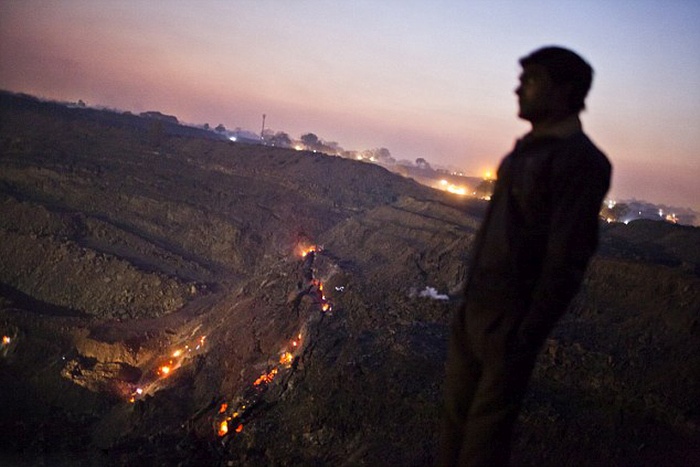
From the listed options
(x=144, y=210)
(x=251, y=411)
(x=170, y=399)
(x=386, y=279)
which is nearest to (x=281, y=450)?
(x=251, y=411)

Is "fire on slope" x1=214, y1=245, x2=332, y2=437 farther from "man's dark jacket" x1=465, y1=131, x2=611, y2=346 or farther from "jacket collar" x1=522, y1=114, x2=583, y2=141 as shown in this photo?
"jacket collar" x1=522, y1=114, x2=583, y2=141

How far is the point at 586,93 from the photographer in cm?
246

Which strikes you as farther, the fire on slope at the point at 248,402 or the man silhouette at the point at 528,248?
the fire on slope at the point at 248,402

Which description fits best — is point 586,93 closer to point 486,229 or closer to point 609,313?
point 486,229

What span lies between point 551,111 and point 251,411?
6.71 m

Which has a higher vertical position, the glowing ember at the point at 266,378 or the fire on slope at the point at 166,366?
the glowing ember at the point at 266,378

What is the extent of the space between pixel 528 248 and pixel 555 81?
0.90m

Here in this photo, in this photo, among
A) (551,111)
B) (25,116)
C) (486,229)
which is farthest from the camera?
(25,116)

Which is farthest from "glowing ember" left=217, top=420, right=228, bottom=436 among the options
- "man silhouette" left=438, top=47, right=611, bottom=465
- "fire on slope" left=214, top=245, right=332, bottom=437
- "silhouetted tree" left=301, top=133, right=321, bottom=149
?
"silhouetted tree" left=301, top=133, right=321, bottom=149

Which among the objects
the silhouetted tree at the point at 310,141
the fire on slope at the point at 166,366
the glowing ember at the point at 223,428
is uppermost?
the silhouetted tree at the point at 310,141

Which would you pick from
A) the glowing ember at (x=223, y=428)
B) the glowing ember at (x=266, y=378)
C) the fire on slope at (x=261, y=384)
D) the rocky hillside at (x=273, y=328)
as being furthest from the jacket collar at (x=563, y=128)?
the glowing ember at (x=266, y=378)

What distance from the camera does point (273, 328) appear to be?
1284 centimetres

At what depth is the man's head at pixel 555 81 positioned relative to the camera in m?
2.39

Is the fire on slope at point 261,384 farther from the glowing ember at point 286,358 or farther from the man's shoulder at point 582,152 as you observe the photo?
the man's shoulder at point 582,152
